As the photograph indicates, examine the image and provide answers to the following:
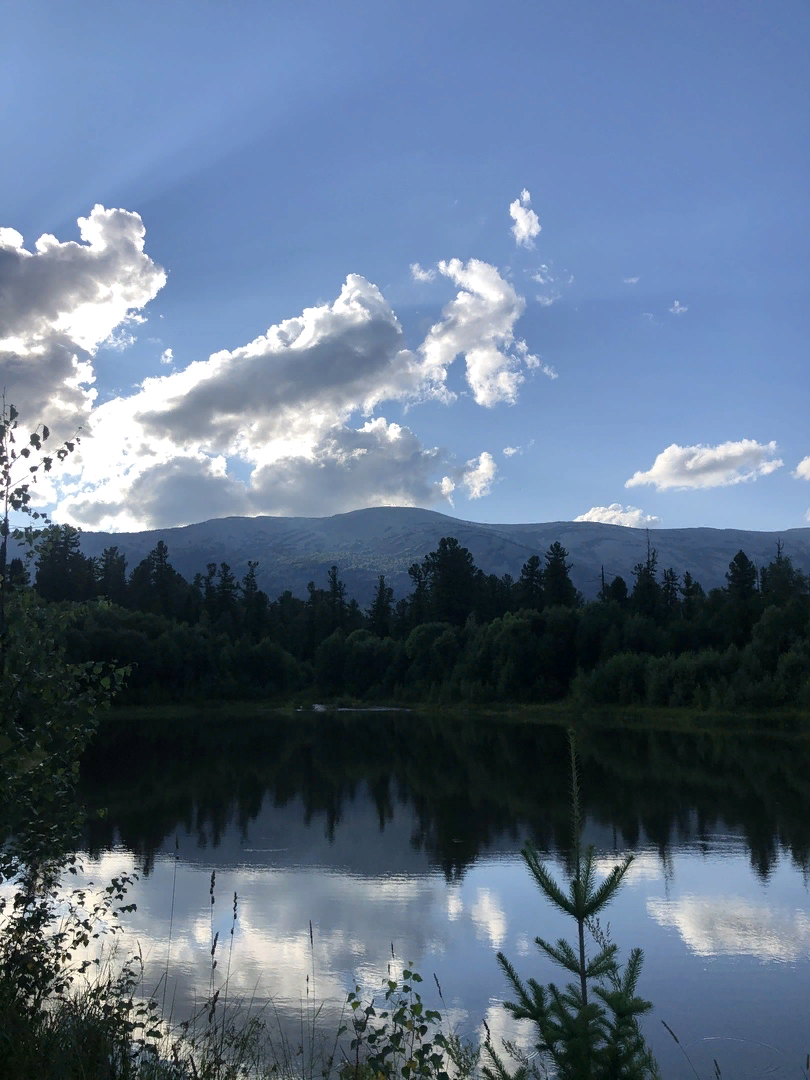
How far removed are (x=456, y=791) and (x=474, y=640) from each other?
67213 mm

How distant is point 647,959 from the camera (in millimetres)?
12633

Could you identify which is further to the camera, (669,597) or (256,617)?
(256,617)

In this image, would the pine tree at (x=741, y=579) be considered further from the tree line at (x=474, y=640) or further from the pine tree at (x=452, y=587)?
the pine tree at (x=452, y=587)

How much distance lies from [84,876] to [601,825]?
1215cm

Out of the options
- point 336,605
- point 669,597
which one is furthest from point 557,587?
point 336,605

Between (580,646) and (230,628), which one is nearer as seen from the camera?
(580,646)

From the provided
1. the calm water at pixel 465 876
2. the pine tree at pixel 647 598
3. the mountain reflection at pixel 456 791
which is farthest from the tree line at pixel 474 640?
the calm water at pixel 465 876

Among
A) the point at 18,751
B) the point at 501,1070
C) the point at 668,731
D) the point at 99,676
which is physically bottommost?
the point at 668,731

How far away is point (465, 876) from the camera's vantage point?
17.6 m

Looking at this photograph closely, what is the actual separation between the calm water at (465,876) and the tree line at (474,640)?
31423 millimetres

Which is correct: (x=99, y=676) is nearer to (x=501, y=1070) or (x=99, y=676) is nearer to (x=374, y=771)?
(x=501, y=1070)

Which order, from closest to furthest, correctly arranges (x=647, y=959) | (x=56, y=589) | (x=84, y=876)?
1. (x=647, y=959)
2. (x=84, y=876)
3. (x=56, y=589)

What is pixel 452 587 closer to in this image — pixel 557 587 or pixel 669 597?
pixel 557 587

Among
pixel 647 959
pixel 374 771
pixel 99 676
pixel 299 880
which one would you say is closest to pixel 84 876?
pixel 299 880
